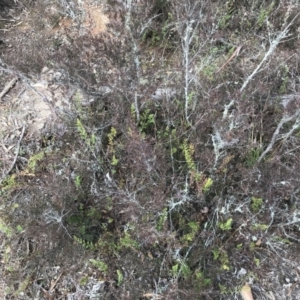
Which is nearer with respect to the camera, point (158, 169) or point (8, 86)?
point (158, 169)

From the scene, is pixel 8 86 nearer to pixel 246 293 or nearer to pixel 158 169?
pixel 158 169

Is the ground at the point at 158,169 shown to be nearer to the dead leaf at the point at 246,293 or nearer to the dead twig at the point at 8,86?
the dead leaf at the point at 246,293

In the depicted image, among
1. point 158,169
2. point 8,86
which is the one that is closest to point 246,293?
point 158,169

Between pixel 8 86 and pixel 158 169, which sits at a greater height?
pixel 8 86

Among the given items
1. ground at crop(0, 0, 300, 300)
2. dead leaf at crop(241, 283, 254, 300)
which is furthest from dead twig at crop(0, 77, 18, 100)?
dead leaf at crop(241, 283, 254, 300)

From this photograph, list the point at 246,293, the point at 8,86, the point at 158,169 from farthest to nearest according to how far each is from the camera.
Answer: the point at 8,86
the point at 158,169
the point at 246,293

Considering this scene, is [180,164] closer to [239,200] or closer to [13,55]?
[239,200]

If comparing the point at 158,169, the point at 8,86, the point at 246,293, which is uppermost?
the point at 8,86

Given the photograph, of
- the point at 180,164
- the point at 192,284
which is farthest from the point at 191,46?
the point at 192,284

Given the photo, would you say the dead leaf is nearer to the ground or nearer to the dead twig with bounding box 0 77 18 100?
the ground

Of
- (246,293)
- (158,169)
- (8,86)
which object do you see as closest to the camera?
(246,293)

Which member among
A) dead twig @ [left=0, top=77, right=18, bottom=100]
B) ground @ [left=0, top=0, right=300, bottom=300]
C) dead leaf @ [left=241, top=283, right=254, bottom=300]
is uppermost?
dead twig @ [left=0, top=77, right=18, bottom=100]
